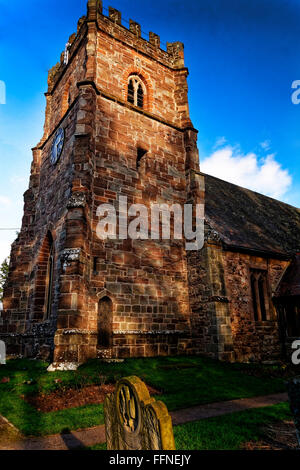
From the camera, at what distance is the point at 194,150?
15406 millimetres

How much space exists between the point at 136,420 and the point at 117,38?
1651cm

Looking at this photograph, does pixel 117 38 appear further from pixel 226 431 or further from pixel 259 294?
pixel 226 431

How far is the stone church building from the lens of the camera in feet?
35.6

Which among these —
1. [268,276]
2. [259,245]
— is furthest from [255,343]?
[259,245]

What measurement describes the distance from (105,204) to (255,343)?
28.8 ft

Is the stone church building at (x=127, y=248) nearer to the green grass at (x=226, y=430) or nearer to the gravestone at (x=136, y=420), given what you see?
the green grass at (x=226, y=430)

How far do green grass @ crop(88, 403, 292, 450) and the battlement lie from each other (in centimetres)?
1568

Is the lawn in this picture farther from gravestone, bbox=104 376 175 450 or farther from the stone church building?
gravestone, bbox=104 376 175 450

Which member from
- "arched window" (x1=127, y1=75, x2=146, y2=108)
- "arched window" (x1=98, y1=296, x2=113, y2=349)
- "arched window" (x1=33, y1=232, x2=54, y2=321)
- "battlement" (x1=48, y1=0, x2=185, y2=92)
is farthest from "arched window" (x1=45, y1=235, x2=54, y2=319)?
"battlement" (x1=48, y1=0, x2=185, y2=92)

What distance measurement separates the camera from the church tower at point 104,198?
1059cm

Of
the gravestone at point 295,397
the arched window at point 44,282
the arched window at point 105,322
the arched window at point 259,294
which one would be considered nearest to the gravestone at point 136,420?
the gravestone at point 295,397

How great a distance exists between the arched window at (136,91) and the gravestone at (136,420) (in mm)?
14181

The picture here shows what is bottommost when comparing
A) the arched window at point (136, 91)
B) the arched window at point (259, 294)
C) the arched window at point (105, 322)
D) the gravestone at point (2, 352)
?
the gravestone at point (2, 352)

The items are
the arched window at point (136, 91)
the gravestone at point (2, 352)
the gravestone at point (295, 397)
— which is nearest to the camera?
the gravestone at point (295, 397)
